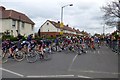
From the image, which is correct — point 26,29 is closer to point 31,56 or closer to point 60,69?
point 31,56

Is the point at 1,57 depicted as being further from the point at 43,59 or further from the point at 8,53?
the point at 43,59

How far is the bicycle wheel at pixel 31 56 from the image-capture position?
48.2 feet

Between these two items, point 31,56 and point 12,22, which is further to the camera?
point 12,22

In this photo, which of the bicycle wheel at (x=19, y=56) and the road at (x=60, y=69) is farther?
the bicycle wheel at (x=19, y=56)

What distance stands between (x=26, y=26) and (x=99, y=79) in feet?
151

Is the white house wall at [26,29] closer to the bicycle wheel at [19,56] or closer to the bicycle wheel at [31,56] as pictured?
the bicycle wheel at [19,56]

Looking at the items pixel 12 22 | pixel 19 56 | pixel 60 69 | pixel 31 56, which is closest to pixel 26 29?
pixel 12 22

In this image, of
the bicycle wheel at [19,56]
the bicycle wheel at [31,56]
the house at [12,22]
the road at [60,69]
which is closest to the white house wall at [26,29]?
the house at [12,22]

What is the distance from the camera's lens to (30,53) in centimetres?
1500

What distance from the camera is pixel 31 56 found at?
1494cm

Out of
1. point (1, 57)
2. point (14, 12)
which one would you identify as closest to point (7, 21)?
point (14, 12)

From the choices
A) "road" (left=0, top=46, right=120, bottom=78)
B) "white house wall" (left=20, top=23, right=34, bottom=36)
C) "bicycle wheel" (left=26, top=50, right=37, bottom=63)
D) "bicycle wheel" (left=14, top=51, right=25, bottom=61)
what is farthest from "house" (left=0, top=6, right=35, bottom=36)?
"road" (left=0, top=46, right=120, bottom=78)

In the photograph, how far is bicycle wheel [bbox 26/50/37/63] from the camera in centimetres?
1469

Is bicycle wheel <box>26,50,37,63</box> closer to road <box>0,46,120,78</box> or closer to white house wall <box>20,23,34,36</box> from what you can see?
road <box>0,46,120,78</box>
